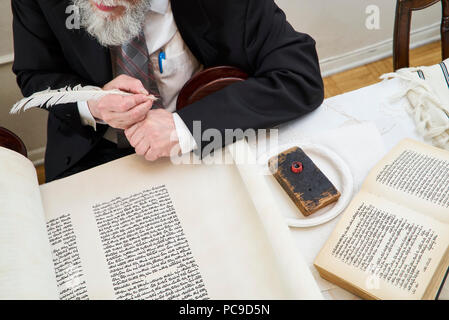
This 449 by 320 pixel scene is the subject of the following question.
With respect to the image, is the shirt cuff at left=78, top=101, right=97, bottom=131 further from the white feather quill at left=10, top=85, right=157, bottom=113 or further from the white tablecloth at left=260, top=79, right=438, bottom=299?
the white tablecloth at left=260, top=79, right=438, bottom=299

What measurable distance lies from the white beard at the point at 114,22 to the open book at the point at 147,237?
401 mm

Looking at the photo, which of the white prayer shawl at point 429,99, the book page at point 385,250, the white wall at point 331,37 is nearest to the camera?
the book page at point 385,250

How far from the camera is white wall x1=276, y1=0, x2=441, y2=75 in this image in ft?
5.99

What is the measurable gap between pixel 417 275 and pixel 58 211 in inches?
26.7

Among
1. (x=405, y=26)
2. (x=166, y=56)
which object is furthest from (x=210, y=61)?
(x=405, y=26)

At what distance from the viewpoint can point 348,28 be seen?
198 centimetres

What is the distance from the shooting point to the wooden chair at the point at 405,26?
3.27 feet

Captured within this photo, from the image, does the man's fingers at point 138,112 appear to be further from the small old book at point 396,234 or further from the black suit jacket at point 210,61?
the small old book at point 396,234

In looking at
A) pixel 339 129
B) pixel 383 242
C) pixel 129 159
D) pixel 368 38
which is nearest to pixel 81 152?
pixel 129 159

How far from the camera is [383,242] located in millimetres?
622

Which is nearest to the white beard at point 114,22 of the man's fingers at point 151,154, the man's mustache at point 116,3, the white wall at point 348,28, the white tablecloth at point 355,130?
the man's mustache at point 116,3

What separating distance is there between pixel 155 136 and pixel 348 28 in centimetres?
154

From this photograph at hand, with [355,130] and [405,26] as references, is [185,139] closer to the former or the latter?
[355,130]
